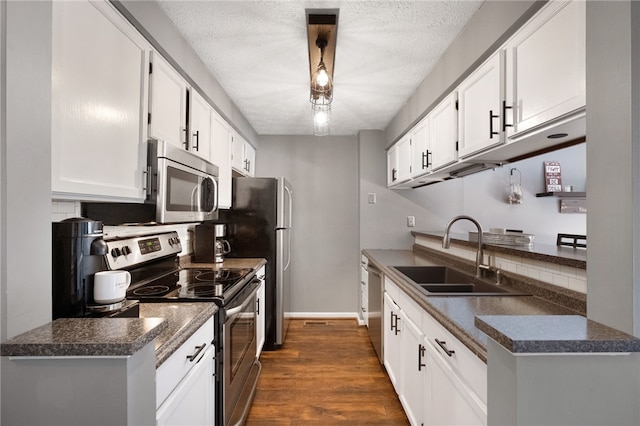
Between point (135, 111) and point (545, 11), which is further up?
point (545, 11)

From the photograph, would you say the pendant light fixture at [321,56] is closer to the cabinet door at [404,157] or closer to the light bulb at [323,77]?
the light bulb at [323,77]

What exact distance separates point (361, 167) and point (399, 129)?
0.84 m

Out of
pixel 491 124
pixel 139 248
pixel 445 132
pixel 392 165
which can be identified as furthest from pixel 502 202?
pixel 139 248

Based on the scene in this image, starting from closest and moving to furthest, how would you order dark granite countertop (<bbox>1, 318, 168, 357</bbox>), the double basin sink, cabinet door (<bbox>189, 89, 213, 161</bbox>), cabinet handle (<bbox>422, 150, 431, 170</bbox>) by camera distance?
dark granite countertop (<bbox>1, 318, 168, 357</bbox>) → the double basin sink → cabinet door (<bbox>189, 89, 213, 161</bbox>) → cabinet handle (<bbox>422, 150, 431, 170</bbox>)

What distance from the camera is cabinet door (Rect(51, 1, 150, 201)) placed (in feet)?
3.31

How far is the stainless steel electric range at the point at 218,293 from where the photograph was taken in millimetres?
1550

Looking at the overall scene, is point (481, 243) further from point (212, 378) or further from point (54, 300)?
point (54, 300)

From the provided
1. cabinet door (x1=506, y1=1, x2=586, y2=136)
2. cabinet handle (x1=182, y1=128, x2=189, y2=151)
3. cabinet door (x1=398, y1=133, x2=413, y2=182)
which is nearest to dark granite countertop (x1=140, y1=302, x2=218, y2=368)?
cabinet handle (x1=182, y1=128, x2=189, y2=151)

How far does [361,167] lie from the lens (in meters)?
3.90

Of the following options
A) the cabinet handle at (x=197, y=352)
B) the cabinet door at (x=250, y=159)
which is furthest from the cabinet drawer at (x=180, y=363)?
the cabinet door at (x=250, y=159)

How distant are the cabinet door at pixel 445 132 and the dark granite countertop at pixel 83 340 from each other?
1.91 metres

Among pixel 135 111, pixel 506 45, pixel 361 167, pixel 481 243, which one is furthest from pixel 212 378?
pixel 361 167

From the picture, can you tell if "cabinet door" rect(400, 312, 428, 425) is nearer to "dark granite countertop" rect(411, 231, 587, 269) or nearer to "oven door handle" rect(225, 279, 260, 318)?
"dark granite countertop" rect(411, 231, 587, 269)

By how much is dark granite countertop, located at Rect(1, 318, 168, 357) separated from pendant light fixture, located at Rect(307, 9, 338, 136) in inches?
62.2
